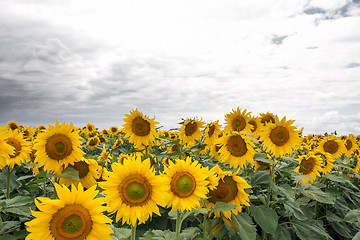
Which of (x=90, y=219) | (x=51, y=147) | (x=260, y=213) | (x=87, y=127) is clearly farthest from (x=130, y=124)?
(x=87, y=127)

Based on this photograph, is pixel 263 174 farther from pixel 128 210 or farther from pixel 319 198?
pixel 128 210

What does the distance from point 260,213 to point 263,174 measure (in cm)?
57

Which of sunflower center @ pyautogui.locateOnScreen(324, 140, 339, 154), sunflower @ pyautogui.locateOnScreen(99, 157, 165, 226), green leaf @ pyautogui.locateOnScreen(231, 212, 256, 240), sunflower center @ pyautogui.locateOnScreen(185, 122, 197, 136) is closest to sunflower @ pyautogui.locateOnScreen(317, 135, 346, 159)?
sunflower center @ pyautogui.locateOnScreen(324, 140, 339, 154)

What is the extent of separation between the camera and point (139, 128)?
5535 mm

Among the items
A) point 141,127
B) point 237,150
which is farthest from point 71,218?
point 141,127

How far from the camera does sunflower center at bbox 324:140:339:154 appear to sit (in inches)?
305

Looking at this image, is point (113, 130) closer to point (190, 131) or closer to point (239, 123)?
point (190, 131)

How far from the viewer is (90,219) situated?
223 cm

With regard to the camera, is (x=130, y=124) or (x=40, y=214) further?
(x=130, y=124)

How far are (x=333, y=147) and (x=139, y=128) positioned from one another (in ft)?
18.1

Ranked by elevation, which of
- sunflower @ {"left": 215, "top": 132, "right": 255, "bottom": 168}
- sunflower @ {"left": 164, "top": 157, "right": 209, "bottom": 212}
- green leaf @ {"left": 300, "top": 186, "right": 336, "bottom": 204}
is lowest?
green leaf @ {"left": 300, "top": 186, "right": 336, "bottom": 204}

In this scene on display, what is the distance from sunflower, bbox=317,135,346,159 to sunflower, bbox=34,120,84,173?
21.5 feet

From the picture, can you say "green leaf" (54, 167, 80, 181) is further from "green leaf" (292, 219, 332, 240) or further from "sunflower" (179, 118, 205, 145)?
"green leaf" (292, 219, 332, 240)

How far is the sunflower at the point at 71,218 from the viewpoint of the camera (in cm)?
218
